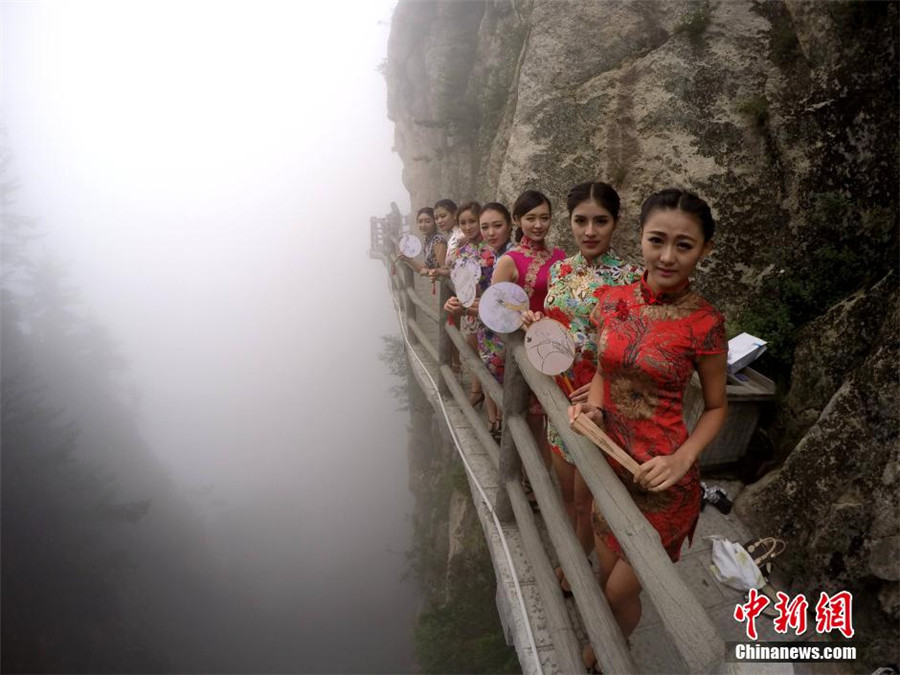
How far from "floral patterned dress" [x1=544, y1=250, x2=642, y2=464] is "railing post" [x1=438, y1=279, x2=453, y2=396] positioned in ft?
5.40

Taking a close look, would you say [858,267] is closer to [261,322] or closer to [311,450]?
[311,450]

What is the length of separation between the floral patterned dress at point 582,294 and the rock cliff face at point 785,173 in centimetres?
199

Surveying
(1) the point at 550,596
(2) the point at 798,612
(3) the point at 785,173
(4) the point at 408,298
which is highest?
(3) the point at 785,173

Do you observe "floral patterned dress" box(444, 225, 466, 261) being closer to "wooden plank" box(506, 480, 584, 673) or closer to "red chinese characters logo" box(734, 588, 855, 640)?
"wooden plank" box(506, 480, 584, 673)

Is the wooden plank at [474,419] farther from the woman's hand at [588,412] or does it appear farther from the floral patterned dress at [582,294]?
the woman's hand at [588,412]

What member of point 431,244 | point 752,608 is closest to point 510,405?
point 752,608

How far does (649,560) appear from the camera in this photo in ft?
3.89

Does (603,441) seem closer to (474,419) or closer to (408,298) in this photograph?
(474,419)

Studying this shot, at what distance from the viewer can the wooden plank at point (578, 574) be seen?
152cm

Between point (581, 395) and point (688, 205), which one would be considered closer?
point (688, 205)

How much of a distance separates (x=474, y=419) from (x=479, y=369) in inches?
23.6

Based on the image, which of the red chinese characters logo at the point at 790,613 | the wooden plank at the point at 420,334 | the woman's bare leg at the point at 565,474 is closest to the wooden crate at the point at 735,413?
the red chinese characters logo at the point at 790,613

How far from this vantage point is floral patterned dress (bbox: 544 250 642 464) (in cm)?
209

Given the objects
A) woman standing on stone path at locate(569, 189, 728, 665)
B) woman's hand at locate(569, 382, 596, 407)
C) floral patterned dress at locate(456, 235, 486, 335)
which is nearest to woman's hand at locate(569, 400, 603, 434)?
woman standing on stone path at locate(569, 189, 728, 665)
